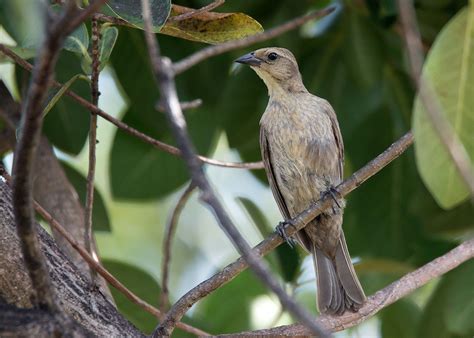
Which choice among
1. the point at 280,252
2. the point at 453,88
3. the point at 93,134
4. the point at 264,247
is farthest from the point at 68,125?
the point at 453,88

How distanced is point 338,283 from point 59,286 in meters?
1.89

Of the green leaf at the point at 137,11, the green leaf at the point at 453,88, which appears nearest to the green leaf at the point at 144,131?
the green leaf at the point at 137,11

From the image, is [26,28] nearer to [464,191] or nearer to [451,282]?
[464,191]

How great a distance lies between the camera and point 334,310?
4.05 meters

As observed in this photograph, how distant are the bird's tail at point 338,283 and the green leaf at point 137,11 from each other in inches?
60.1

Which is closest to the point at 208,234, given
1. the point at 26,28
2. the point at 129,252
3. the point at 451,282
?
the point at 129,252

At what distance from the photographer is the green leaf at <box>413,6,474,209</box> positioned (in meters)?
2.83

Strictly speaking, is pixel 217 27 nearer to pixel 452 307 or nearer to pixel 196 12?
pixel 196 12

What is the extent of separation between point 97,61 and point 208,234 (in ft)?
17.8

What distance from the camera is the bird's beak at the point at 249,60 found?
4.66m

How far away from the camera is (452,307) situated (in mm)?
4238

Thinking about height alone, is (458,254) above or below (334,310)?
below

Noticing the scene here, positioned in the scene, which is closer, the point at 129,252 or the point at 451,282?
the point at 451,282

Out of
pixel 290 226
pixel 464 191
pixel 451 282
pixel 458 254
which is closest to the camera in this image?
pixel 464 191
